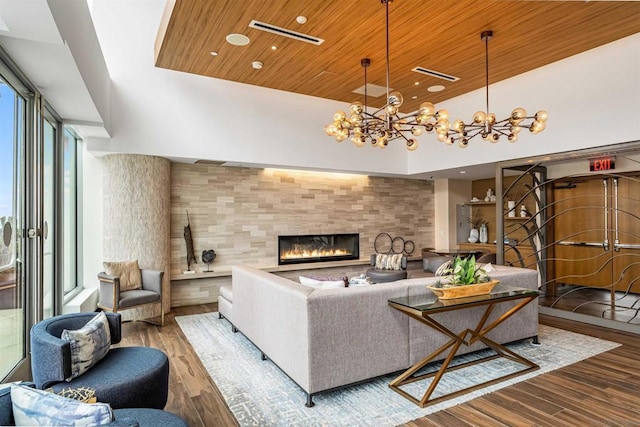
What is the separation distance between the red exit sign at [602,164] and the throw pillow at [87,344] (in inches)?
253

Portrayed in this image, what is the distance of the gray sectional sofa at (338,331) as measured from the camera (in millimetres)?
2840

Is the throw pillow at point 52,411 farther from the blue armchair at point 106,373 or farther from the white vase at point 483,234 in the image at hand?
the white vase at point 483,234

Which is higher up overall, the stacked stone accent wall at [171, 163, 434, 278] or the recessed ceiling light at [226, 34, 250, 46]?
the recessed ceiling light at [226, 34, 250, 46]

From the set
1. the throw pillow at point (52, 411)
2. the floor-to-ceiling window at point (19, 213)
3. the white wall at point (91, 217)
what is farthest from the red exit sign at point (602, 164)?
the white wall at point (91, 217)

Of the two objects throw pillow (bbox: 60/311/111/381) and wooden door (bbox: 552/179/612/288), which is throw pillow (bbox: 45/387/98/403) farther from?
wooden door (bbox: 552/179/612/288)

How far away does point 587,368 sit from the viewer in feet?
11.5

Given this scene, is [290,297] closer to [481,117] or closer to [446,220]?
[481,117]

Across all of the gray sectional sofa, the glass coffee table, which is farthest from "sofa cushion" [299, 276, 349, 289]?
the glass coffee table

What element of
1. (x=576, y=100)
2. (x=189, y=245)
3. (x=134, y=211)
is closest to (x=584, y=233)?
(x=576, y=100)

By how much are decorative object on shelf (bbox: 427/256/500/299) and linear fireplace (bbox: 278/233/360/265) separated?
13.6 feet

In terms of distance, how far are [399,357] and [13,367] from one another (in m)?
3.15

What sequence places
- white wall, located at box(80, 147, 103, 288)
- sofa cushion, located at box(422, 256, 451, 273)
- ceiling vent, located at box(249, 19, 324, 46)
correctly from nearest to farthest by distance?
ceiling vent, located at box(249, 19, 324, 46) → white wall, located at box(80, 147, 103, 288) → sofa cushion, located at box(422, 256, 451, 273)

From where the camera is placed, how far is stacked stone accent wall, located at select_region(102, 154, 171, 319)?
537 cm

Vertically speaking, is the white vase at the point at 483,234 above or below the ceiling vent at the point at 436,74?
below
